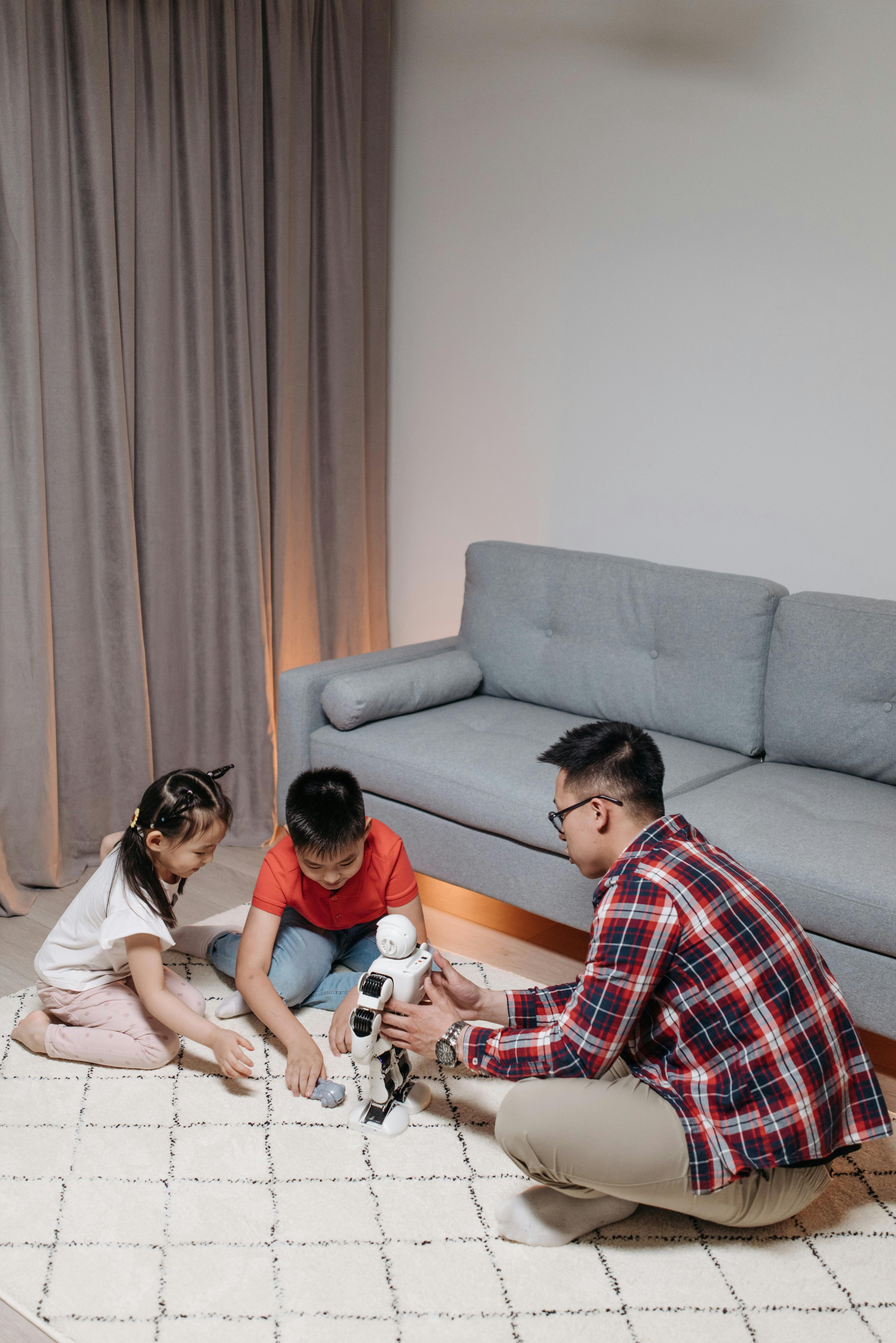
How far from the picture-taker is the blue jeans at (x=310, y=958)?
2266 mm

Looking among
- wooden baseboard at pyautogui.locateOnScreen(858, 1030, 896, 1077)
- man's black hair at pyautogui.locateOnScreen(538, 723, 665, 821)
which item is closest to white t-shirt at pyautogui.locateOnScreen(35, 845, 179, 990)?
man's black hair at pyautogui.locateOnScreen(538, 723, 665, 821)

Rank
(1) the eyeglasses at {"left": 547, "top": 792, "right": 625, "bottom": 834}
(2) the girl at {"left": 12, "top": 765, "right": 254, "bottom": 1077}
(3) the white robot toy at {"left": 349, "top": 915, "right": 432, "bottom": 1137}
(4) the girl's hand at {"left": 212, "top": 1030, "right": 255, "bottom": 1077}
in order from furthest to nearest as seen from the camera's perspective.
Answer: (2) the girl at {"left": 12, "top": 765, "right": 254, "bottom": 1077} → (4) the girl's hand at {"left": 212, "top": 1030, "right": 255, "bottom": 1077} → (3) the white robot toy at {"left": 349, "top": 915, "right": 432, "bottom": 1137} → (1) the eyeglasses at {"left": 547, "top": 792, "right": 625, "bottom": 834}

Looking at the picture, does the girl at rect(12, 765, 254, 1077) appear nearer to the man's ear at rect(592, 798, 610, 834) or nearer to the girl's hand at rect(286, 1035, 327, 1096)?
the girl's hand at rect(286, 1035, 327, 1096)

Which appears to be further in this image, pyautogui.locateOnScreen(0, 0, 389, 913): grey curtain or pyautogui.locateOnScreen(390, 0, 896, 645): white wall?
pyautogui.locateOnScreen(390, 0, 896, 645): white wall

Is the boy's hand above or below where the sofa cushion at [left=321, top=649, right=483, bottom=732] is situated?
below

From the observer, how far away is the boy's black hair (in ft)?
6.73

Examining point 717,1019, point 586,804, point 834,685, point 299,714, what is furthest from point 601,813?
point 299,714

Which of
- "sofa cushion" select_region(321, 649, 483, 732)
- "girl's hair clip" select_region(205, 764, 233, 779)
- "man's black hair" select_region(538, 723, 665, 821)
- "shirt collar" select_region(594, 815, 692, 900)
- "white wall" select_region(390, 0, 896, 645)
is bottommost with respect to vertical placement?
"sofa cushion" select_region(321, 649, 483, 732)

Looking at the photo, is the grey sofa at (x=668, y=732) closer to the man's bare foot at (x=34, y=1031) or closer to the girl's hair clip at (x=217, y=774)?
the girl's hair clip at (x=217, y=774)

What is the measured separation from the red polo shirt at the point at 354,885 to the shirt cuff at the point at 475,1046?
24.1 inches

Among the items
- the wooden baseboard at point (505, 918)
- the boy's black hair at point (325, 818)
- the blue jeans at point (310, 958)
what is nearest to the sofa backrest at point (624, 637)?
the wooden baseboard at point (505, 918)

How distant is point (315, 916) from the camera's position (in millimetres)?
2314

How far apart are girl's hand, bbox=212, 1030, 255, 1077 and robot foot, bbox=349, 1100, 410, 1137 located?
217mm

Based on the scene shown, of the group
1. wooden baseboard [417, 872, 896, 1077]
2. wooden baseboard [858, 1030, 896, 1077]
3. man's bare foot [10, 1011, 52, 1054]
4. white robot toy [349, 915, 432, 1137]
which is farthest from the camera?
wooden baseboard [417, 872, 896, 1077]
